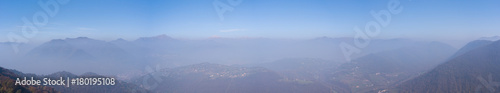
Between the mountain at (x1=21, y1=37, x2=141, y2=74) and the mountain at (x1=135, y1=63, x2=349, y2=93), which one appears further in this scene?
the mountain at (x1=21, y1=37, x2=141, y2=74)

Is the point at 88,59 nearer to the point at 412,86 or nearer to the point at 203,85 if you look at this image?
the point at 203,85

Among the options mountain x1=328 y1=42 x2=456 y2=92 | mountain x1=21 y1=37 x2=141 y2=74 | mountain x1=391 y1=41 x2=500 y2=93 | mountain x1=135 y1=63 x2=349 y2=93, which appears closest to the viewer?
mountain x1=391 y1=41 x2=500 y2=93

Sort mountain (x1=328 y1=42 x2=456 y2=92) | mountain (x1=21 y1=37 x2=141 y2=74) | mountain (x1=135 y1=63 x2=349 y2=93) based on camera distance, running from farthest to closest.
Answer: mountain (x1=21 y1=37 x2=141 y2=74) → mountain (x1=328 y1=42 x2=456 y2=92) → mountain (x1=135 y1=63 x2=349 y2=93)

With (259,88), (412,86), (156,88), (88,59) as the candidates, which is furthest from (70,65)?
(412,86)

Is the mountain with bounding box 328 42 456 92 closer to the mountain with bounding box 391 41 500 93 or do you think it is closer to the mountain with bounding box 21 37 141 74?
the mountain with bounding box 391 41 500 93

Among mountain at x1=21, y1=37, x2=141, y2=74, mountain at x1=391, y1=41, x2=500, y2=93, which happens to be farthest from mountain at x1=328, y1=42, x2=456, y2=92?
mountain at x1=21, y1=37, x2=141, y2=74

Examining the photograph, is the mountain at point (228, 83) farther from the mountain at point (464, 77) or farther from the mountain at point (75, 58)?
the mountain at point (75, 58)
